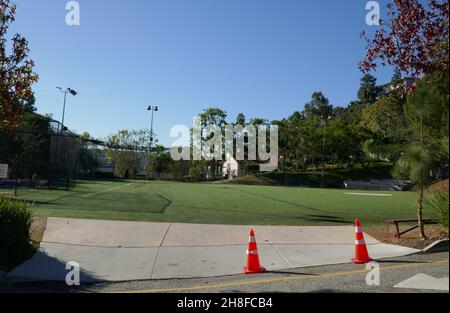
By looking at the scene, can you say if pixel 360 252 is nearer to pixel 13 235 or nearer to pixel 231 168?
pixel 13 235

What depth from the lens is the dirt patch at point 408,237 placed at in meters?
9.32

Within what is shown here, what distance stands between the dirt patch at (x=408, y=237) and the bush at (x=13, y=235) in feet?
26.6

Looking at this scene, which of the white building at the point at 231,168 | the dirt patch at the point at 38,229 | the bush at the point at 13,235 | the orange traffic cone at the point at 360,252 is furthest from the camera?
the white building at the point at 231,168

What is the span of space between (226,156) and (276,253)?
233ft

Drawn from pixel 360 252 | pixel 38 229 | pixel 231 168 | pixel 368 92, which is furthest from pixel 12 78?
pixel 368 92

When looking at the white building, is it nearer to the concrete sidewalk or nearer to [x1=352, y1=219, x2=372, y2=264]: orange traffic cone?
the concrete sidewalk

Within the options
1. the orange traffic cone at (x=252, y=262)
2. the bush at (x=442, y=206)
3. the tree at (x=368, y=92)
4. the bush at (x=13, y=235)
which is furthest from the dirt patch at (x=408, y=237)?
the tree at (x=368, y=92)

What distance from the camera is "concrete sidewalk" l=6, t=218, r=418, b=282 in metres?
7.64

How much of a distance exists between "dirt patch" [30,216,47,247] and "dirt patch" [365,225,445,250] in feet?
27.0

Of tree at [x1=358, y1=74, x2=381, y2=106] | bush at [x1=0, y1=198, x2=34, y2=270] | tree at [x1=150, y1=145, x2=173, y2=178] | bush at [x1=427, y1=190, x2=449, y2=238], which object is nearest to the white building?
tree at [x1=150, y1=145, x2=173, y2=178]

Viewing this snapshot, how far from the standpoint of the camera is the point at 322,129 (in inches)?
3100

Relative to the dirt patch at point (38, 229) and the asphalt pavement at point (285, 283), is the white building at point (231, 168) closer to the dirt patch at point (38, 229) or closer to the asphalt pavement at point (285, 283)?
the dirt patch at point (38, 229)

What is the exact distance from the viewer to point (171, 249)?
947 centimetres
